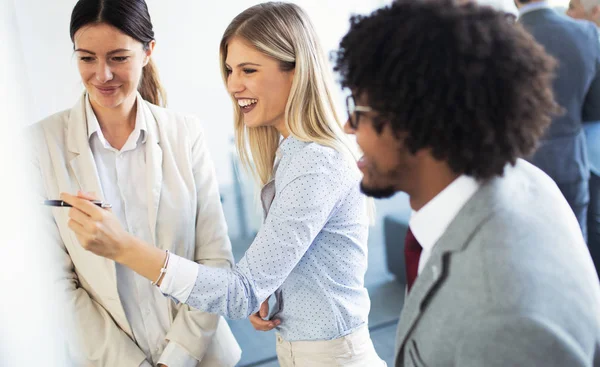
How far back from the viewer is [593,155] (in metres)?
2.30

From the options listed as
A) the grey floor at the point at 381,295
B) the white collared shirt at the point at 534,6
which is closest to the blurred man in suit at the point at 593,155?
the white collared shirt at the point at 534,6

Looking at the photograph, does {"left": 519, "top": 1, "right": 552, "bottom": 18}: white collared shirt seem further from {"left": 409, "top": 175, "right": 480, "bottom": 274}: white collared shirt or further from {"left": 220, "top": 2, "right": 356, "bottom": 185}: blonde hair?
{"left": 409, "top": 175, "right": 480, "bottom": 274}: white collared shirt

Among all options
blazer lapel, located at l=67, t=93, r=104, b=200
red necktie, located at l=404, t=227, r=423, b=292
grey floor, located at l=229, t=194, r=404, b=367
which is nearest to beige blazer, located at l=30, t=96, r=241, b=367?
blazer lapel, located at l=67, t=93, r=104, b=200

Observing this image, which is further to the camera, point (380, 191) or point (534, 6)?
point (534, 6)

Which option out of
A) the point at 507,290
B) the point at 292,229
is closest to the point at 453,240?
the point at 507,290

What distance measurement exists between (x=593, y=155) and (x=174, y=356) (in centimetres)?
192

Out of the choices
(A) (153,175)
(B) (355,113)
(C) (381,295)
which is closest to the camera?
(B) (355,113)

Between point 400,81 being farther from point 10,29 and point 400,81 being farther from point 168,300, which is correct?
point 10,29

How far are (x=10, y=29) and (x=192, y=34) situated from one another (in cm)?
60

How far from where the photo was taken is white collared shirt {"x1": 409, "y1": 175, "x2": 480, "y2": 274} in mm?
886

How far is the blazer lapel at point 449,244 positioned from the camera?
82 cm

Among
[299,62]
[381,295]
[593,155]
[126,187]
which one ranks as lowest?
[381,295]

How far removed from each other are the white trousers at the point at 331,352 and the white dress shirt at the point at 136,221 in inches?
11.0

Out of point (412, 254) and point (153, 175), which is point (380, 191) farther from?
point (153, 175)
